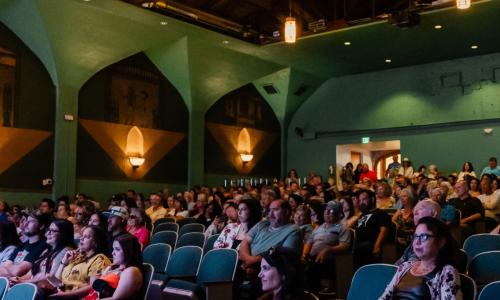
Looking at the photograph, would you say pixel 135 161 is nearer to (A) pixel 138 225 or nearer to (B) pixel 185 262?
(A) pixel 138 225

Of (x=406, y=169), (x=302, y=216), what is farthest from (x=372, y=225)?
(x=406, y=169)

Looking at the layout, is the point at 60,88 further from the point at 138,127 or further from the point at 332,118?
the point at 332,118

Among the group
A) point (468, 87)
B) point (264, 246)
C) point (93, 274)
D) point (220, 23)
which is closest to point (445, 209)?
point (264, 246)

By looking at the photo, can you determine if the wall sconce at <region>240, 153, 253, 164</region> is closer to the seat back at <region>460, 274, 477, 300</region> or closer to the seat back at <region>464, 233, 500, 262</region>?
the seat back at <region>464, 233, 500, 262</region>

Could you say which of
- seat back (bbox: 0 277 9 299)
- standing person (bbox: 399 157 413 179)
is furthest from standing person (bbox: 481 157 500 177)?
seat back (bbox: 0 277 9 299)

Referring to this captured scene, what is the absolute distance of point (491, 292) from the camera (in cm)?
263

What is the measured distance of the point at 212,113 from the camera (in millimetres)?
13211

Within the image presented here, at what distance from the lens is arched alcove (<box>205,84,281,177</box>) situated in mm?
13211

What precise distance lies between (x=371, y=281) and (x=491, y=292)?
0.68 metres

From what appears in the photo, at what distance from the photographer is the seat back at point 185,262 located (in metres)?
4.59

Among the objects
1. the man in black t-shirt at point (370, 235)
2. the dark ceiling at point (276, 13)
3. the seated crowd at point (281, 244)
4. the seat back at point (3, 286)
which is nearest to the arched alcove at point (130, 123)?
the dark ceiling at point (276, 13)

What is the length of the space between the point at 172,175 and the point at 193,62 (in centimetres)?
249

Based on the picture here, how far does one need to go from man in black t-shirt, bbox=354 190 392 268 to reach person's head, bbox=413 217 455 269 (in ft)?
7.89

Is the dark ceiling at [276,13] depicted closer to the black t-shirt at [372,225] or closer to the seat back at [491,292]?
the black t-shirt at [372,225]
